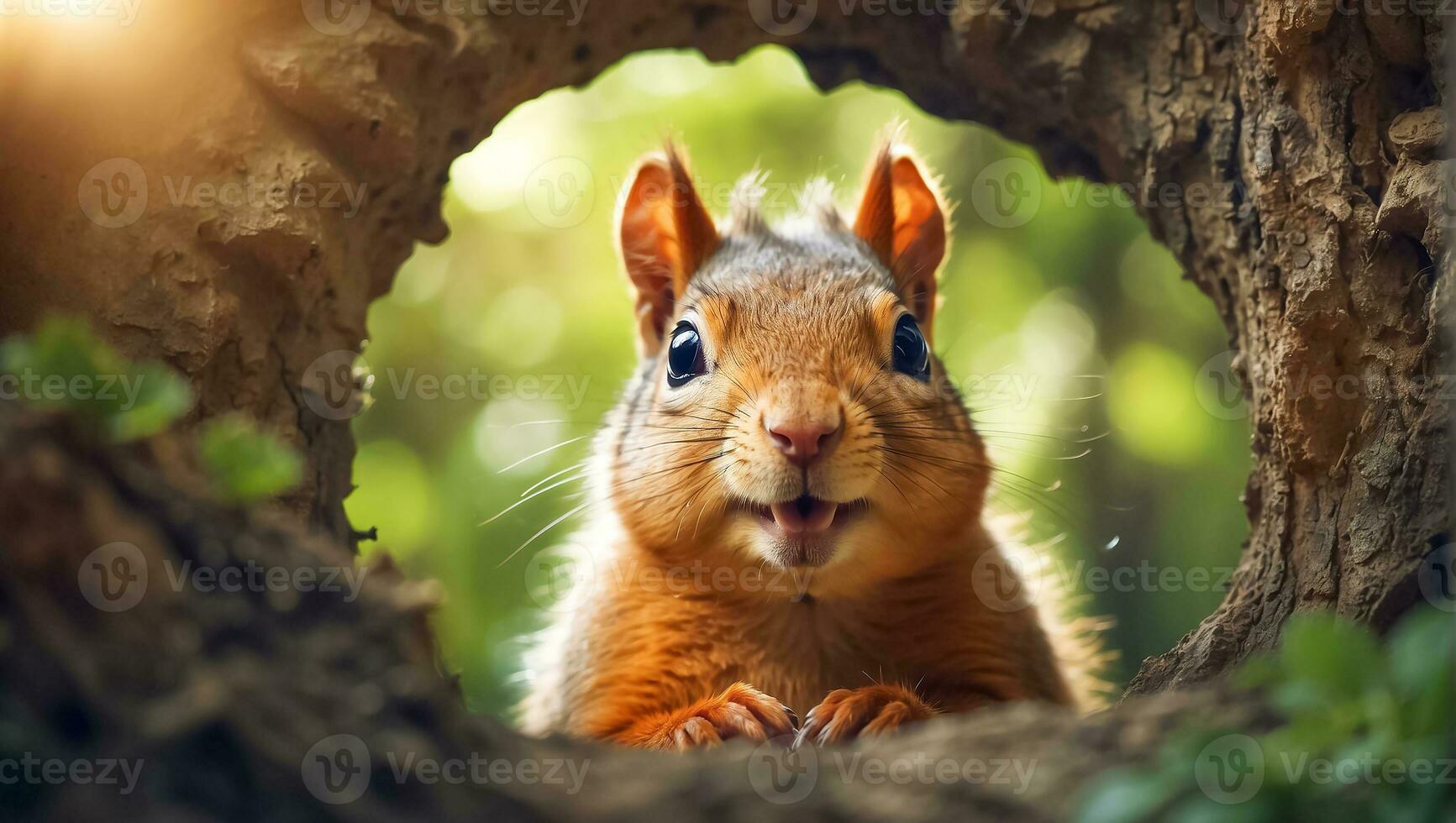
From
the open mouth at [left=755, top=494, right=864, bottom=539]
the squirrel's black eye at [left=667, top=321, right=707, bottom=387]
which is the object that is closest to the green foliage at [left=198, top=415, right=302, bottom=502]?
the open mouth at [left=755, top=494, right=864, bottom=539]

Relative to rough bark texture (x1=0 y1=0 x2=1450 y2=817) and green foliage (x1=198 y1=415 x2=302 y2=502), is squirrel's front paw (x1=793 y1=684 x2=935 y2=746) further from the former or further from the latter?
green foliage (x1=198 y1=415 x2=302 y2=502)

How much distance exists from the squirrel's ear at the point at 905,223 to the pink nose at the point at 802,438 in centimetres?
118

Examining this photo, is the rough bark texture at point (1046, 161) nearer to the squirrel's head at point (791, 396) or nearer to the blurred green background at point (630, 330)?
the squirrel's head at point (791, 396)

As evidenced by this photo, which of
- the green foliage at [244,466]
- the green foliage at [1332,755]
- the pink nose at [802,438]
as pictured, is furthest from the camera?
the pink nose at [802,438]

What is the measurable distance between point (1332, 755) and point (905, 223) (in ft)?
9.26

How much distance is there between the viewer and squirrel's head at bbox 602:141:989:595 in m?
2.90

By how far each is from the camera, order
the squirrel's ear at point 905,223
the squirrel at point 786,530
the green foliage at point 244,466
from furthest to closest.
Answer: the squirrel's ear at point 905,223, the squirrel at point 786,530, the green foliage at point 244,466

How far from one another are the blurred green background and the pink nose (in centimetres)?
282

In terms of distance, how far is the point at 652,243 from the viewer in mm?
4023

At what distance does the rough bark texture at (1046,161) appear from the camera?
2541 millimetres

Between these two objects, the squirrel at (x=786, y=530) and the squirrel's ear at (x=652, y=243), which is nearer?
the squirrel at (x=786, y=530)

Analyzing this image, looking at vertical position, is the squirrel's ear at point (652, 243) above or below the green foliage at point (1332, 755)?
above

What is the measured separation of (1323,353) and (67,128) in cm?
307

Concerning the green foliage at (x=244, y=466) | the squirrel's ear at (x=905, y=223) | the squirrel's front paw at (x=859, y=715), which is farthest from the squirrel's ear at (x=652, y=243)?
the green foliage at (x=244, y=466)
